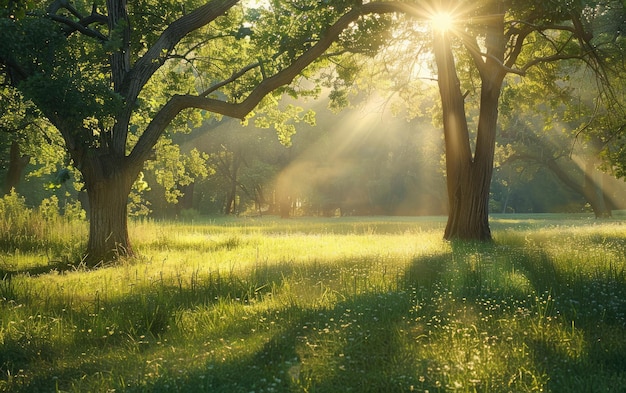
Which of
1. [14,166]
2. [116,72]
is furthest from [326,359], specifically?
[14,166]

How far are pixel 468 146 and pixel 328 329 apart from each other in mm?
12786

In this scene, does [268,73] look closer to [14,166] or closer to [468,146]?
[468,146]

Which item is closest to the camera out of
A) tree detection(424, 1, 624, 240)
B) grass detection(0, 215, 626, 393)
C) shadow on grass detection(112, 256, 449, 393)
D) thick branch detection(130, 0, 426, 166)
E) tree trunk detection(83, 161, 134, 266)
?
shadow on grass detection(112, 256, 449, 393)

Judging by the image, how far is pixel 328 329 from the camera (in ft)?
21.0

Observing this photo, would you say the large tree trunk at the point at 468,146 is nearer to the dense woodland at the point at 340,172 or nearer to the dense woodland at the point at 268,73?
the dense woodland at the point at 268,73

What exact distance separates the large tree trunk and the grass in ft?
20.9

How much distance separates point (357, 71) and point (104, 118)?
36.0ft

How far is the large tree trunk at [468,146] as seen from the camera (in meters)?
17.7

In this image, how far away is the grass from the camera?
5.14m

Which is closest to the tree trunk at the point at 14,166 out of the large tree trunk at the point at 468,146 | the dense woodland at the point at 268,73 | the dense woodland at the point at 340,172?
the dense woodland at the point at 268,73

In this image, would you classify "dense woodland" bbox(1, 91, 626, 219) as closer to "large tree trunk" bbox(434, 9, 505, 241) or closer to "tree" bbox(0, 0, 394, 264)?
"large tree trunk" bbox(434, 9, 505, 241)

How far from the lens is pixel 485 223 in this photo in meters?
17.9

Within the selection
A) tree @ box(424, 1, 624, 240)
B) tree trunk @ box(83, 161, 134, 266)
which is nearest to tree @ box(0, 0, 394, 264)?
tree trunk @ box(83, 161, 134, 266)

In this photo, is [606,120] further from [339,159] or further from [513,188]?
[513,188]
